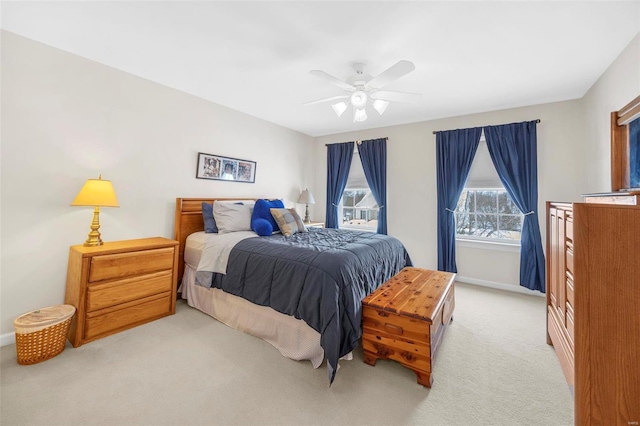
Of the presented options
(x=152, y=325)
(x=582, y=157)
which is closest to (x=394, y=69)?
(x=582, y=157)

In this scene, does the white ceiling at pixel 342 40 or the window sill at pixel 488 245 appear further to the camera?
the window sill at pixel 488 245

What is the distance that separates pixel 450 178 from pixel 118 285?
429 centimetres

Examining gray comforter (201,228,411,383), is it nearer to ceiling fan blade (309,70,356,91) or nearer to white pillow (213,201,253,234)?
white pillow (213,201,253,234)

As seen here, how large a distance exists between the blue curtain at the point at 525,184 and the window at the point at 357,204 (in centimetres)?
204

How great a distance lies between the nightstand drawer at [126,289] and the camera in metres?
2.12

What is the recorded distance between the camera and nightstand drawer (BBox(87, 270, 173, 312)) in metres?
2.12

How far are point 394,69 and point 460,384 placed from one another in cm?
238

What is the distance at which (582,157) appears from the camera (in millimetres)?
3107

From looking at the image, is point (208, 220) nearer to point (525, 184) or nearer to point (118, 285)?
point (118, 285)

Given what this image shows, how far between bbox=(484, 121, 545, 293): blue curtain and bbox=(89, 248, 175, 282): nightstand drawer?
4343 mm

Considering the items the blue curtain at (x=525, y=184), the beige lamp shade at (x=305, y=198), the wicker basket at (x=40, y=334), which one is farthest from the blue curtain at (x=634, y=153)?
the wicker basket at (x=40, y=334)

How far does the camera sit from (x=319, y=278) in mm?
1871

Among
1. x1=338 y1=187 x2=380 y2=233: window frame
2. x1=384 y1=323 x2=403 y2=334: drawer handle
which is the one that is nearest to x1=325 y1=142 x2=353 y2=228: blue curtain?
x1=338 y1=187 x2=380 y2=233: window frame

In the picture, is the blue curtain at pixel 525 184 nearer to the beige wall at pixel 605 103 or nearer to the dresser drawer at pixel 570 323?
the beige wall at pixel 605 103
